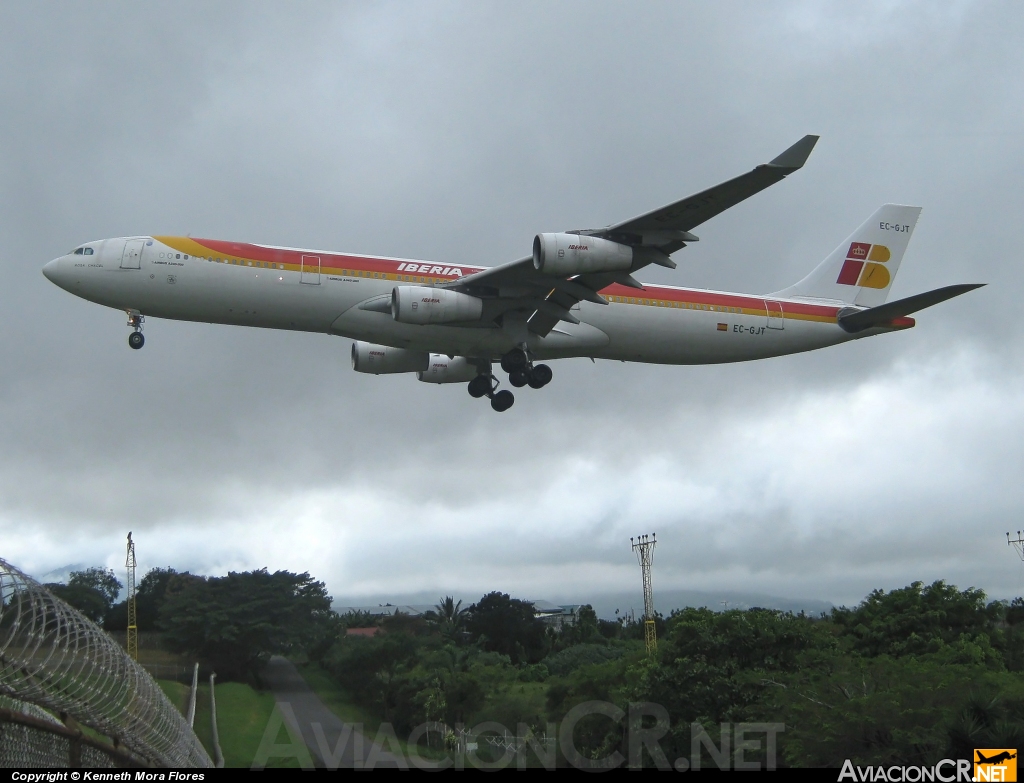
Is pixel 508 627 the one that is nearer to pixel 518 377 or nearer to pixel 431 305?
pixel 518 377

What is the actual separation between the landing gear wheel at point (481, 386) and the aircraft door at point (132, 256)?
14041 mm

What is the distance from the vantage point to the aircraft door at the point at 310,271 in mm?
31186

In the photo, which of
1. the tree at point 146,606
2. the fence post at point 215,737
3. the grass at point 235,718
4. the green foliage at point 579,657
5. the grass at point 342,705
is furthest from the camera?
the green foliage at point 579,657

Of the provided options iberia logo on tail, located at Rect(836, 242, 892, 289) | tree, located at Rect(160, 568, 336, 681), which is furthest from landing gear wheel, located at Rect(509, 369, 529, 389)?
iberia logo on tail, located at Rect(836, 242, 892, 289)

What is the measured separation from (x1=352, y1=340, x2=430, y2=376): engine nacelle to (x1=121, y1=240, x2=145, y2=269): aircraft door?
981 centimetres

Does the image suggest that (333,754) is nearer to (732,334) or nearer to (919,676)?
(919,676)

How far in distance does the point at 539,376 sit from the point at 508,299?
477cm

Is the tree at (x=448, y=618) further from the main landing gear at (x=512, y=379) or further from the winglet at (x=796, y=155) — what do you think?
the winglet at (x=796, y=155)

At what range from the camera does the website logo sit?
16.3 meters

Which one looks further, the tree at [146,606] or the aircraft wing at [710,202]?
the tree at [146,606]

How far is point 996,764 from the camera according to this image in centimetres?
1675

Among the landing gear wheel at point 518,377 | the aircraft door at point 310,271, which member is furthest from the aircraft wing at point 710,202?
the aircraft door at point 310,271

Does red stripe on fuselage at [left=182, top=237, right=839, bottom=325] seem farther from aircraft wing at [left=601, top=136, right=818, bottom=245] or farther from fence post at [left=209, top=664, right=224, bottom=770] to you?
fence post at [left=209, top=664, right=224, bottom=770]

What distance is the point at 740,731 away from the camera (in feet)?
96.1
